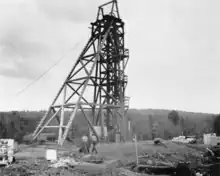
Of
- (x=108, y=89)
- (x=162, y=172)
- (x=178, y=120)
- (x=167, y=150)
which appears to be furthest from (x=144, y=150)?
(x=178, y=120)

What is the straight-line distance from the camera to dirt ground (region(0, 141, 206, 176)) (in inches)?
506

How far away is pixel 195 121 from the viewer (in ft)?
243

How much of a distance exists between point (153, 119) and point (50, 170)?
199ft

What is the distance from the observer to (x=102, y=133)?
89.1ft

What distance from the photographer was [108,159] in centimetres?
1717

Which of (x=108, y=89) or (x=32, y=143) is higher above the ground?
(x=108, y=89)

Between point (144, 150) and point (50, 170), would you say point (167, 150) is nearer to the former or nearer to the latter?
point (144, 150)

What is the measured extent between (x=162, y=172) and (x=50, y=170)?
5.26m

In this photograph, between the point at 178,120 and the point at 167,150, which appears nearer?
the point at 167,150

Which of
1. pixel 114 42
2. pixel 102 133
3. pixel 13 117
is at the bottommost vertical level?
pixel 102 133

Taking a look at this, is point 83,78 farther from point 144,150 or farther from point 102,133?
point 144,150

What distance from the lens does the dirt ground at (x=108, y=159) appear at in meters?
12.9

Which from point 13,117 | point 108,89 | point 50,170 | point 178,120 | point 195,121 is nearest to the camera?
point 50,170

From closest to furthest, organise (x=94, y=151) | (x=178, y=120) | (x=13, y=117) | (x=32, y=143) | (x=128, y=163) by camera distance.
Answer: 1. (x=128, y=163)
2. (x=94, y=151)
3. (x=32, y=143)
4. (x=13, y=117)
5. (x=178, y=120)
